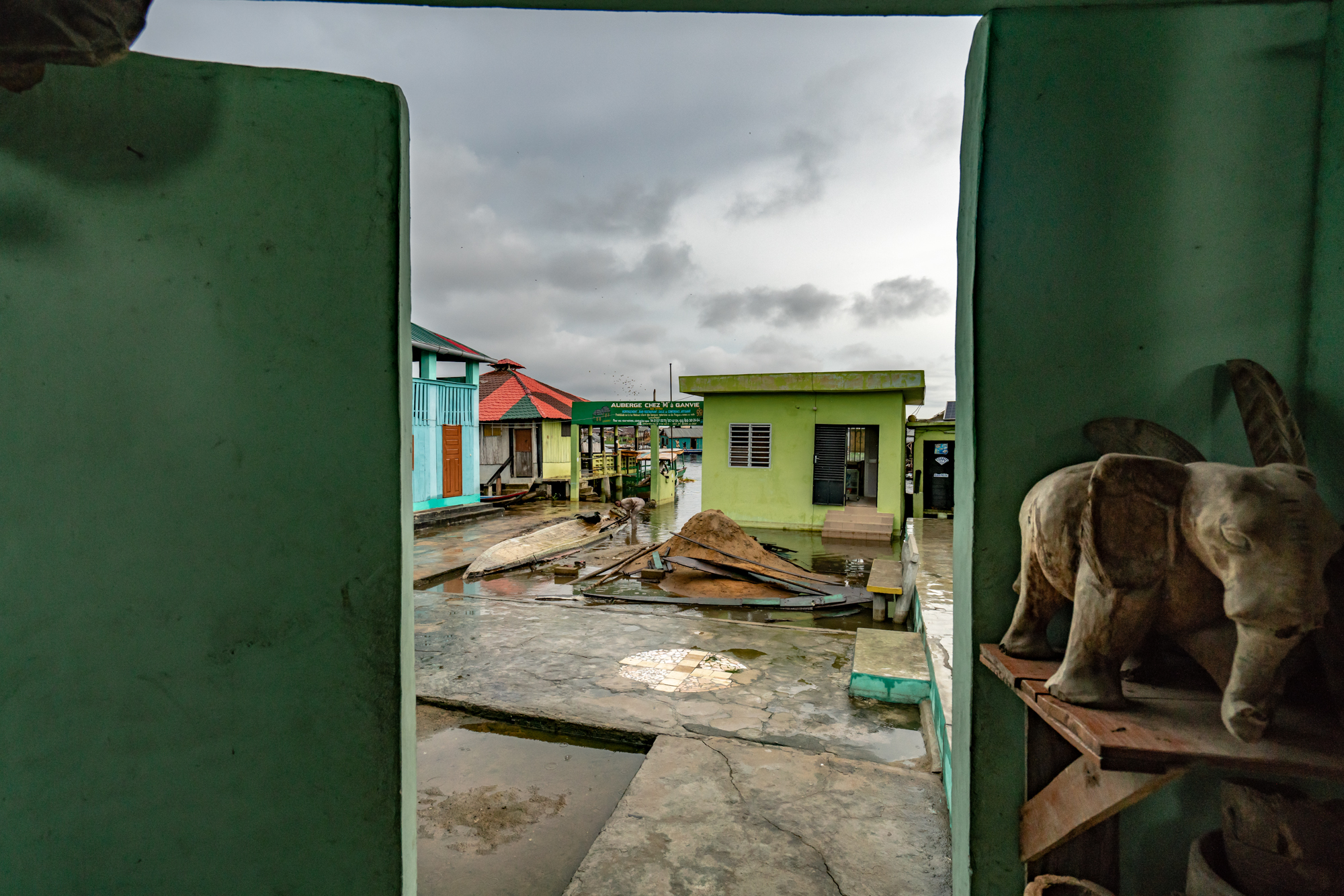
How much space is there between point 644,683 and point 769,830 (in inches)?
80.9

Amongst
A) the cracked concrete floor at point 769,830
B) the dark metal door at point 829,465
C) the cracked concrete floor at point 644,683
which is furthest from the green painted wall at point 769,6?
the dark metal door at point 829,465

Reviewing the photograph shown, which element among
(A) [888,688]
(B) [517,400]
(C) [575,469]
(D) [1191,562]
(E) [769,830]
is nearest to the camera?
(D) [1191,562]

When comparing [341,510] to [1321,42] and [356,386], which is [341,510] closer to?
[356,386]

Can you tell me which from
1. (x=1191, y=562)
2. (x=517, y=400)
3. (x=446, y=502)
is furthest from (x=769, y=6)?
(x=517, y=400)

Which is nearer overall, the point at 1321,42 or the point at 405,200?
the point at 1321,42

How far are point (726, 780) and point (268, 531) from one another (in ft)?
9.02

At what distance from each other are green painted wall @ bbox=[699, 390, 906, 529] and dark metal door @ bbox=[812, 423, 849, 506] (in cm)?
16

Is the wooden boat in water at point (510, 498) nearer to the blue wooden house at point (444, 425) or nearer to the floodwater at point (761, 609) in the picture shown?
the blue wooden house at point (444, 425)

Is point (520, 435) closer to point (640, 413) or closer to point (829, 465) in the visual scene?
point (640, 413)

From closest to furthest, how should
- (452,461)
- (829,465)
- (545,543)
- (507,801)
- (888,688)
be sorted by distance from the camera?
(507,801) → (888,688) → (545,543) → (829,465) → (452,461)

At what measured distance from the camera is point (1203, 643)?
1.19 metres

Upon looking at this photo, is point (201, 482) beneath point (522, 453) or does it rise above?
above

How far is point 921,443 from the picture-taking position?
14.9m

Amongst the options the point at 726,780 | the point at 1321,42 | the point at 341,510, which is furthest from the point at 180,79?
the point at 726,780
